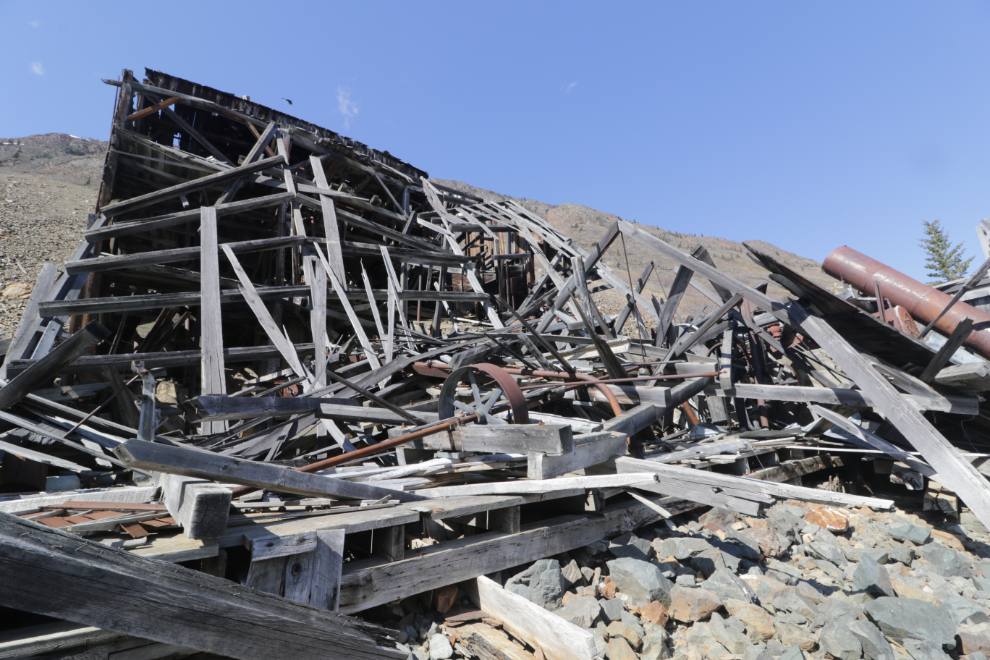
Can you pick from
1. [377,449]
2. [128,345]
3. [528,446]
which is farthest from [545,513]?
[128,345]

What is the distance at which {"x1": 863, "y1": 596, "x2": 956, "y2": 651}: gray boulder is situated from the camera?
3248 millimetres

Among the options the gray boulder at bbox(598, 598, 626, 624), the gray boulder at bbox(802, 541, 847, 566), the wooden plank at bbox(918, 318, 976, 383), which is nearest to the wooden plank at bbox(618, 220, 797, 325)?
the wooden plank at bbox(918, 318, 976, 383)

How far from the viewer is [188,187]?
870cm

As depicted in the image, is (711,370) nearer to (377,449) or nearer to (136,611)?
(377,449)

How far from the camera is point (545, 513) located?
431 centimetres

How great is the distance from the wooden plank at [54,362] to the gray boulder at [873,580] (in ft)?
17.4

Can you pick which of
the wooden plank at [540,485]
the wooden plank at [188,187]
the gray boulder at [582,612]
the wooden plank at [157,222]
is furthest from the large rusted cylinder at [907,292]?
the wooden plank at [188,187]

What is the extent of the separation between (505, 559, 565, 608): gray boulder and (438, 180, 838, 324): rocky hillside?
929 inches

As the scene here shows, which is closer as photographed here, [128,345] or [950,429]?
[950,429]

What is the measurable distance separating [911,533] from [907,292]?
9.64 feet

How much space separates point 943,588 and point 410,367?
18.3 feet

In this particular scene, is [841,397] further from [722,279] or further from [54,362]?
[54,362]

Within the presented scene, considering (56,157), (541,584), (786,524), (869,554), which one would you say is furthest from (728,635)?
(56,157)

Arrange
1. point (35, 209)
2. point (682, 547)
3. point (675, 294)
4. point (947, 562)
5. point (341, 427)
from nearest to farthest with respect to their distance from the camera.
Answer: point (682, 547), point (947, 562), point (341, 427), point (675, 294), point (35, 209)
